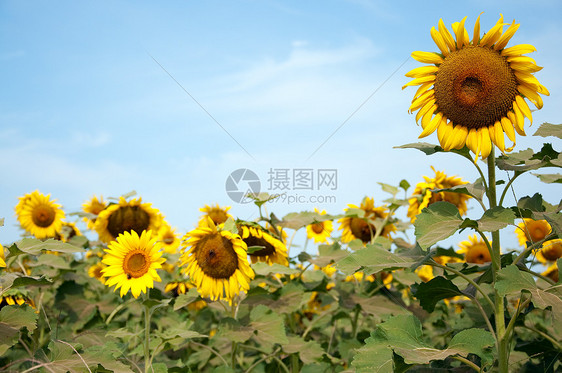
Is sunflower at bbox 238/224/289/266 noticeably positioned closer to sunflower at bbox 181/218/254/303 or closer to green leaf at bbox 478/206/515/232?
sunflower at bbox 181/218/254/303

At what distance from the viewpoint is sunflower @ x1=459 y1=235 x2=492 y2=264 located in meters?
5.35

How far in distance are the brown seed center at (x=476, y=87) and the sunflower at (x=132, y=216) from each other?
278 cm

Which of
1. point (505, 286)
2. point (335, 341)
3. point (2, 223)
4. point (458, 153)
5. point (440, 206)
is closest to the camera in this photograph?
point (505, 286)

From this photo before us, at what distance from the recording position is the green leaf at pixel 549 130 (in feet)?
9.38

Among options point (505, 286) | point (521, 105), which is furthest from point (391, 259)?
point (521, 105)

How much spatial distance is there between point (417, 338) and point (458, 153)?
957 mm

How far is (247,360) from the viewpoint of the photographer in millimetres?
4562

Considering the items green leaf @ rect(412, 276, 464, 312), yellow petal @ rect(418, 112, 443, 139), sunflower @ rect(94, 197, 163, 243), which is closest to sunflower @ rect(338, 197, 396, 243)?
sunflower @ rect(94, 197, 163, 243)

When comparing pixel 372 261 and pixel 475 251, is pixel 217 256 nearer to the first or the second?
pixel 372 261

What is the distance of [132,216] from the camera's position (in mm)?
4633

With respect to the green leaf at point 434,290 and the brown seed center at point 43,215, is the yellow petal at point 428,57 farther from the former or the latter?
the brown seed center at point 43,215

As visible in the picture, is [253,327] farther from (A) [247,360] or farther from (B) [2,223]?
(B) [2,223]

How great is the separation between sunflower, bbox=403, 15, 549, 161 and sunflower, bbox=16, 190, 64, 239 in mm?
4503

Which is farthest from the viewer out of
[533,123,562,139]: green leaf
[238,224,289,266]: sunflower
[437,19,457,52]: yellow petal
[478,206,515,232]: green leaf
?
[238,224,289,266]: sunflower
